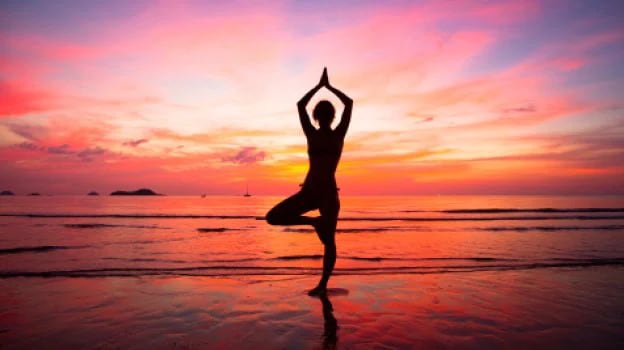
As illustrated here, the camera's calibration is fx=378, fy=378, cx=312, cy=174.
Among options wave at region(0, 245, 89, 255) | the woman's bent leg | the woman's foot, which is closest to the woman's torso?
the woman's bent leg

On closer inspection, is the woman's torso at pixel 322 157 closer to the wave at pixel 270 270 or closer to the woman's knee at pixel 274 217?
the woman's knee at pixel 274 217

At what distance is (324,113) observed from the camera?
5.29 meters

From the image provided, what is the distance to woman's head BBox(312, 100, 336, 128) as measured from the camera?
5289mm

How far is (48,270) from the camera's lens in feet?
25.3

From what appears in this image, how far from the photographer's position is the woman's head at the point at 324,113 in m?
5.29

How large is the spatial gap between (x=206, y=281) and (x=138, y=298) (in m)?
1.42

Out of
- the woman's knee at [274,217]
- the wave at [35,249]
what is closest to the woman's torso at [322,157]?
the woman's knee at [274,217]

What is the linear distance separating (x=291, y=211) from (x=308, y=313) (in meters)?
1.33

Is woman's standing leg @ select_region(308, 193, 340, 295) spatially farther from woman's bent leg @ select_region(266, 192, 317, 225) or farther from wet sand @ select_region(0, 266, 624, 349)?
wet sand @ select_region(0, 266, 624, 349)

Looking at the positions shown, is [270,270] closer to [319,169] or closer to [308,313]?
[308,313]

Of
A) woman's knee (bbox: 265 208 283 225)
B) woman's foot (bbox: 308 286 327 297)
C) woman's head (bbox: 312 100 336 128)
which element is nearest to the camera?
woman's knee (bbox: 265 208 283 225)

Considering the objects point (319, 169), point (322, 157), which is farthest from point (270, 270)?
point (322, 157)

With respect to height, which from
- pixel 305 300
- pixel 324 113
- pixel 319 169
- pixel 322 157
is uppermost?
pixel 324 113

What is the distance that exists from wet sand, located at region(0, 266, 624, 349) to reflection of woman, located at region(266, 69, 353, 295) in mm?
1162
